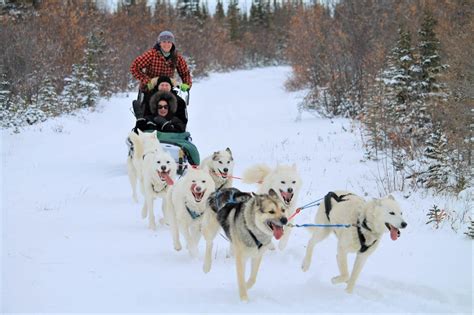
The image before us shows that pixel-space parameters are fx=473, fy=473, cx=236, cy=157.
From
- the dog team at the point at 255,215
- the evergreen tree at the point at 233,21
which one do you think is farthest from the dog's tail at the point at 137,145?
the evergreen tree at the point at 233,21

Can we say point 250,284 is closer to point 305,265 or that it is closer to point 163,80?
point 305,265

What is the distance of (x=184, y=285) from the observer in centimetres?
360

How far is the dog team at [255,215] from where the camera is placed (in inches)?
130

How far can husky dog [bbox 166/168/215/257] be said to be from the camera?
4160 mm

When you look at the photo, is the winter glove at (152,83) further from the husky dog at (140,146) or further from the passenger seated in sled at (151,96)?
the husky dog at (140,146)

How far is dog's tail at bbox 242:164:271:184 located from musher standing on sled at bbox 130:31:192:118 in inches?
100

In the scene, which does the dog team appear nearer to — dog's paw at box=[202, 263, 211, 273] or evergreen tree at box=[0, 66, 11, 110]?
dog's paw at box=[202, 263, 211, 273]

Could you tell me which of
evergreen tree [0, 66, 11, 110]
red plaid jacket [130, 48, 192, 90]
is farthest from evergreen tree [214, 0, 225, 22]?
red plaid jacket [130, 48, 192, 90]

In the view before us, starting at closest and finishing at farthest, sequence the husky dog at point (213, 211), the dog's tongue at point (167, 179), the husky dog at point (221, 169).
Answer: the husky dog at point (213, 211) → the dog's tongue at point (167, 179) → the husky dog at point (221, 169)

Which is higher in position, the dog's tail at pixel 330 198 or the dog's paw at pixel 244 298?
the dog's tail at pixel 330 198

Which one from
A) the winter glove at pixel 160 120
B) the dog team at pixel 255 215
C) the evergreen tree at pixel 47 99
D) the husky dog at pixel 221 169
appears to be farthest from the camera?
the evergreen tree at pixel 47 99

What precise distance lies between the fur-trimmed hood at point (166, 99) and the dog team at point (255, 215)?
5.64 ft

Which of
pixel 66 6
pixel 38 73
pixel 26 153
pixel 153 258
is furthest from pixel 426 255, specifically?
pixel 66 6

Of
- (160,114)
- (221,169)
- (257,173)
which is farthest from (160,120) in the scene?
(257,173)
